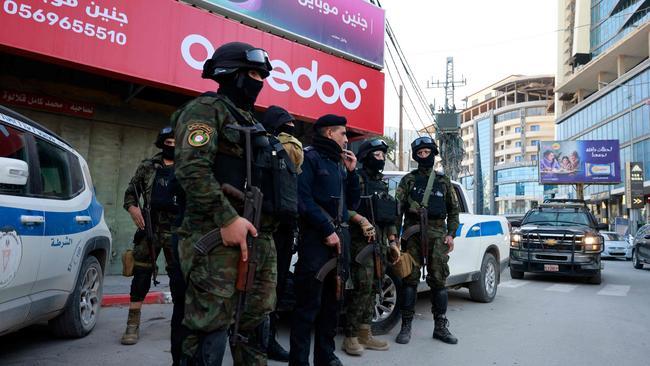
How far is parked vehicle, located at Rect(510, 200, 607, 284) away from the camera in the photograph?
31.8ft

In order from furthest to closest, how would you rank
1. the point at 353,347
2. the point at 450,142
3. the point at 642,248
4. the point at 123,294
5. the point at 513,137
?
the point at 513,137, the point at 450,142, the point at 642,248, the point at 123,294, the point at 353,347

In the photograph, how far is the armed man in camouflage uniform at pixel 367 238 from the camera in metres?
4.08

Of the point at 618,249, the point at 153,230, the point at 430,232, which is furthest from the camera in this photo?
the point at 618,249

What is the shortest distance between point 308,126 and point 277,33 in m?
2.21

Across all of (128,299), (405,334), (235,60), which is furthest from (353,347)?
(128,299)

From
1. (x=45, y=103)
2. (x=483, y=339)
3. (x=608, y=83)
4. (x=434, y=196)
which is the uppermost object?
(x=608, y=83)

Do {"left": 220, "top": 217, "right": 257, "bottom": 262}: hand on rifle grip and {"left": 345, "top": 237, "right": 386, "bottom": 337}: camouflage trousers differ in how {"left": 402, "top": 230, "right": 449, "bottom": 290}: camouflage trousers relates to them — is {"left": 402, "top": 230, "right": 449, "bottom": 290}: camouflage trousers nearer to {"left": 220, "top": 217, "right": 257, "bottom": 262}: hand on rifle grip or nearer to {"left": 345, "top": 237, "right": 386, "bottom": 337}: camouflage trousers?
{"left": 345, "top": 237, "right": 386, "bottom": 337}: camouflage trousers

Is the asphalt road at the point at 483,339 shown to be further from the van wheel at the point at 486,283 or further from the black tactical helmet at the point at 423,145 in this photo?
the black tactical helmet at the point at 423,145

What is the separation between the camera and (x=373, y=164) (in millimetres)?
4465

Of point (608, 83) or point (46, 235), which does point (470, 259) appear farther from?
point (608, 83)

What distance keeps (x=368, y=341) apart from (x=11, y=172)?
10.3ft

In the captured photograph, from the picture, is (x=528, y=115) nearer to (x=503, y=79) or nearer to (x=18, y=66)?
(x=503, y=79)

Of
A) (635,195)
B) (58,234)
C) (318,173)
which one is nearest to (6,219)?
(58,234)

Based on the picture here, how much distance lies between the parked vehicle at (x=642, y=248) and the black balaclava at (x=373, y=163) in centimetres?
1310
